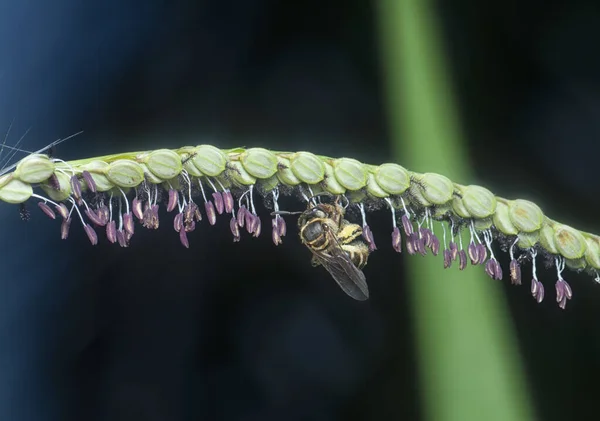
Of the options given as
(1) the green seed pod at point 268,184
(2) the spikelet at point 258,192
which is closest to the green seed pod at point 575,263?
(2) the spikelet at point 258,192

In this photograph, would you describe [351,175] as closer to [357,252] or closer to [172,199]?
[172,199]

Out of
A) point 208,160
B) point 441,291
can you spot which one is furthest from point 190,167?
point 441,291

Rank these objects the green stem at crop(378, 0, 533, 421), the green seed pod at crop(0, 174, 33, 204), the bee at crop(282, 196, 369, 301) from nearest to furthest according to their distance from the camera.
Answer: the green seed pod at crop(0, 174, 33, 204), the bee at crop(282, 196, 369, 301), the green stem at crop(378, 0, 533, 421)

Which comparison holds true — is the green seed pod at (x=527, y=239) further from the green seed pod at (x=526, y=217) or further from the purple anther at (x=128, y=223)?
the purple anther at (x=128, y=223)

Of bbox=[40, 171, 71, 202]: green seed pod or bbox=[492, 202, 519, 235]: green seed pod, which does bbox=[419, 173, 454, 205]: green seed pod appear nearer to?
bbox=[492, 202, 519, 235]: green seed pod

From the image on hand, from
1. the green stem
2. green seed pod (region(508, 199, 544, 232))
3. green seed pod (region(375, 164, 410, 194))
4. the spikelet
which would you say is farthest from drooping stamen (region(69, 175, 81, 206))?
the green stem

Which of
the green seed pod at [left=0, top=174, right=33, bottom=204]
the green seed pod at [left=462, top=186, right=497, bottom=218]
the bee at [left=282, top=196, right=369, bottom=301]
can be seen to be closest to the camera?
the green seed pod at [left=0, top=174, right=33, bottom=204]

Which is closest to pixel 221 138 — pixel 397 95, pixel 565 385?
pixel 397 95
